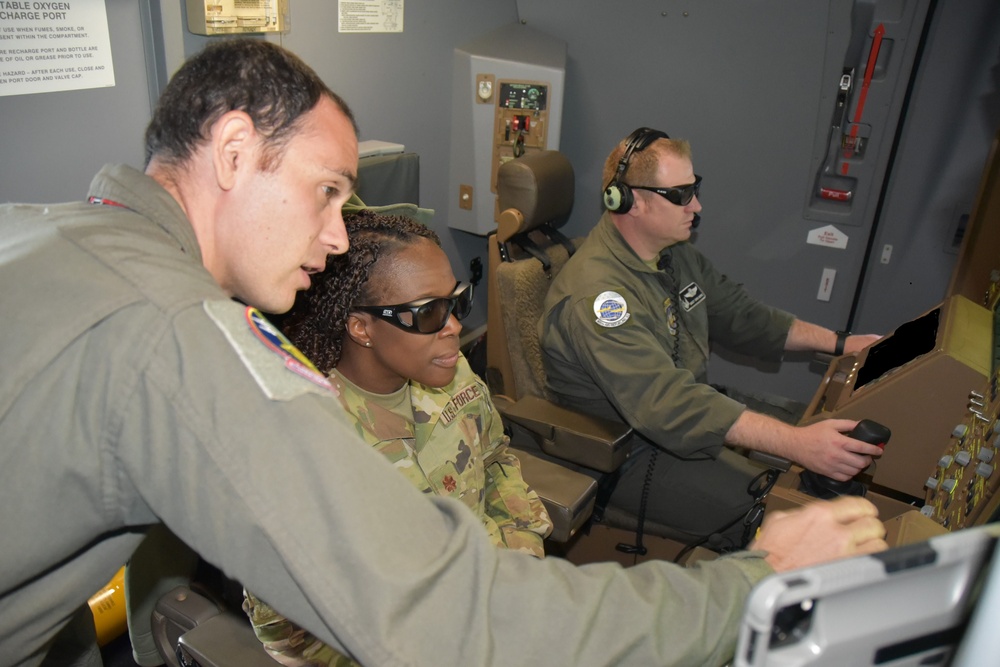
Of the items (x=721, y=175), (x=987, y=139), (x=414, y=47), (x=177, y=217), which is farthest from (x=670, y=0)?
(x=177, y=217)

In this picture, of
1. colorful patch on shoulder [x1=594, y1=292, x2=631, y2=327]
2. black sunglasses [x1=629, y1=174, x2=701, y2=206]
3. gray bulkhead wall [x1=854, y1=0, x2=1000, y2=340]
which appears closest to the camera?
colorful patch on shoulder [x1=594, y1=292, x2=631, y2=327]

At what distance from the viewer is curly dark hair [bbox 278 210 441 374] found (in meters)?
1.48

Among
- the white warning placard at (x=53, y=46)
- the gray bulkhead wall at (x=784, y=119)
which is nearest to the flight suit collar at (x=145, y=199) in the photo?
the white warning placard at (x=53, y=46)

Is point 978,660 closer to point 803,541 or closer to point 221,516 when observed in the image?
point 803,541

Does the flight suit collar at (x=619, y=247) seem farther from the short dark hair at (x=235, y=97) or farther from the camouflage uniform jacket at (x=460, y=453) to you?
the short dark hair at (x=235, y=97)

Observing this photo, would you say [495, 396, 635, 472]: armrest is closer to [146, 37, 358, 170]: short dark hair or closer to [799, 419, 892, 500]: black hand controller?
[799, 419, 892, 500]: black hand controller

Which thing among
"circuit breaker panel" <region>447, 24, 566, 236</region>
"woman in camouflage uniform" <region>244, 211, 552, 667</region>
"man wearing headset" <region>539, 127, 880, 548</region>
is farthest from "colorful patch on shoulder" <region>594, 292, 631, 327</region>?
"circuit breaker panel" <region>447, 24, 566, 236</region>

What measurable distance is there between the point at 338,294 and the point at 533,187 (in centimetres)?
107

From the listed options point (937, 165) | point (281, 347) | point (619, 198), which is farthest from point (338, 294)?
point (937, 165)

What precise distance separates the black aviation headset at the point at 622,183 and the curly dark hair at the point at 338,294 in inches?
38.1

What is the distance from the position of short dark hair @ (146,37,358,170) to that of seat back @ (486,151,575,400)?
1419 mm

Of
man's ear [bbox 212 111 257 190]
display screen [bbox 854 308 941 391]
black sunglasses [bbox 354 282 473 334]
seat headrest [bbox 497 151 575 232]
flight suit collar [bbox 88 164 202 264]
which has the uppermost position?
man's ear [bbox 212 111 257 190]

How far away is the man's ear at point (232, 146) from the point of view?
0.82m

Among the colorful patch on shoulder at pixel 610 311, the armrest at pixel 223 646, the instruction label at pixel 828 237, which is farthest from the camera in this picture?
the instruction label at pixel 828 237
